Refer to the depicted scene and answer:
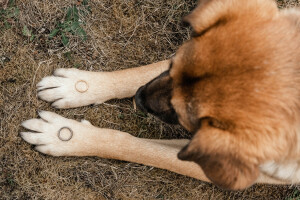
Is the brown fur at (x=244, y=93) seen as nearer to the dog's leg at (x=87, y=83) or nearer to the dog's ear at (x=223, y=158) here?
the dog's ear at (x=223, y=158)

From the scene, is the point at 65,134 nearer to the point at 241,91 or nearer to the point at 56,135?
the point at 56,135

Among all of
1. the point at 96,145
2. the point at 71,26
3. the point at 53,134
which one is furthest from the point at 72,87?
the point at 71,26

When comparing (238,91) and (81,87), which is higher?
(81,87)

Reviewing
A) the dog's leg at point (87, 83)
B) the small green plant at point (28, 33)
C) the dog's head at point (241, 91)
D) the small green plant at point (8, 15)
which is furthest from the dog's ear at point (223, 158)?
the small green plant at point (8, 15)

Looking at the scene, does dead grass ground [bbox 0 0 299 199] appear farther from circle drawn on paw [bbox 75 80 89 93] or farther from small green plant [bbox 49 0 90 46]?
circle drawn on paw [bbox 75 80 89 93]

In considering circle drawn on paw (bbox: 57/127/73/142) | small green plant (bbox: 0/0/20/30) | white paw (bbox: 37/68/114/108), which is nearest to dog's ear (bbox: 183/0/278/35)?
white paw (bbox: 37/68/114/108)

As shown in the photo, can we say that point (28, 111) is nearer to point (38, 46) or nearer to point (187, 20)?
point (38, 46)

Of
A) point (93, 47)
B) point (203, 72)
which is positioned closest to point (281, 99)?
point (203, 72)
